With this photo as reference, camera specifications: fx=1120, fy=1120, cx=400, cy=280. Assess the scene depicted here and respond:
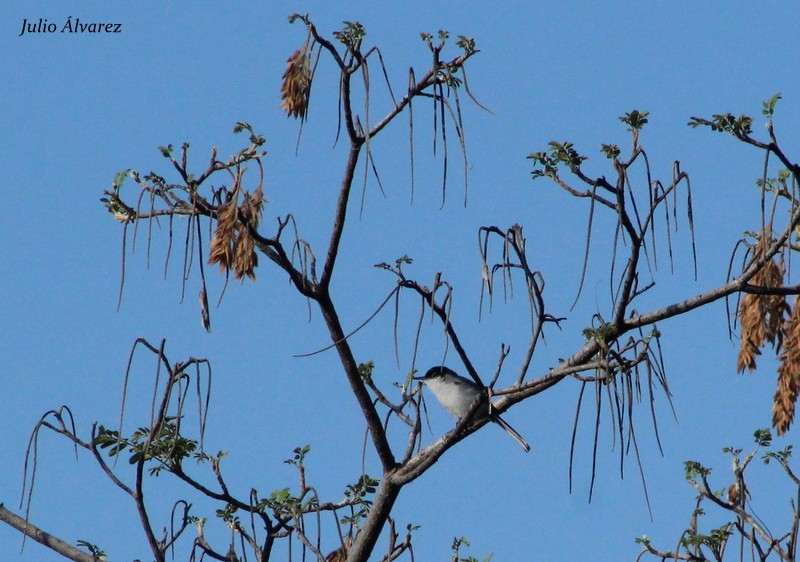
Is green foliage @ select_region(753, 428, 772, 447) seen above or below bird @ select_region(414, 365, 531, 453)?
below

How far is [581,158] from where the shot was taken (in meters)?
4.95

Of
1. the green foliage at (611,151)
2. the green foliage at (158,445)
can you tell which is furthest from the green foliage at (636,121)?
the green foliage at (158,445)

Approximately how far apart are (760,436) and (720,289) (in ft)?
8.45

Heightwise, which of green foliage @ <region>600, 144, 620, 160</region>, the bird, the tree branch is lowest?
the tree branch

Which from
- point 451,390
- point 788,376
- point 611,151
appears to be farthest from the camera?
point 451,390

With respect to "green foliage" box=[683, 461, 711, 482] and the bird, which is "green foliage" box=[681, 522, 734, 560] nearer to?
"green foliage" box=[683, 461, 711, 482]

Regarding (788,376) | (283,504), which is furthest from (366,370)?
(788,376)

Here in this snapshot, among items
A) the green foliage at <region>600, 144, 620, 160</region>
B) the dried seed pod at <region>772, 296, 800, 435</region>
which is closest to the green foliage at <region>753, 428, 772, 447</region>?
the dried seed pod at <region>772, 296, 800, 435</region>

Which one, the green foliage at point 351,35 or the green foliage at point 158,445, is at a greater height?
the green foliage at point 351,35

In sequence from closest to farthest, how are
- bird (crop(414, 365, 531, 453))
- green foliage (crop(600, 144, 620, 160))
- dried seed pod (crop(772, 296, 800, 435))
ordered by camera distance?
green foliage (crop(600, 144, 620, 160))
dried seed pod (crop(772, 296, 800, 435))
bird (crop(414, 365, 531, 453))

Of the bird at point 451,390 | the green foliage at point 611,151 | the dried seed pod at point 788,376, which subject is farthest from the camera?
the bird at point 451,390

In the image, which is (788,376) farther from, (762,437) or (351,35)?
(351,35)

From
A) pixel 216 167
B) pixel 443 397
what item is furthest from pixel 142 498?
pixel 443 397

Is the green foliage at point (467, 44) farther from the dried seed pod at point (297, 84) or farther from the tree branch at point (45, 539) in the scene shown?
the tree branch at point (45, 539)
